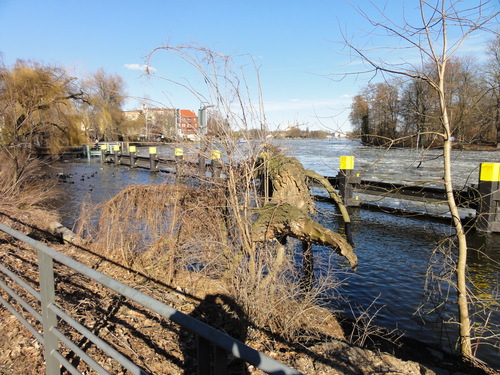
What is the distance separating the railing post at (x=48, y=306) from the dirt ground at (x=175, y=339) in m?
0.81

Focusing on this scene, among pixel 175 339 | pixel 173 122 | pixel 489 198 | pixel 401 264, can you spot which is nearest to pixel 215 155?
pixel 173 122

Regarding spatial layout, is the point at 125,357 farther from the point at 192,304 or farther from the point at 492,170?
the point at 492,170

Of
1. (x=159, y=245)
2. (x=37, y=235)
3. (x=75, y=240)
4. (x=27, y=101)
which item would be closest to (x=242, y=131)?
(x=159, y=245)

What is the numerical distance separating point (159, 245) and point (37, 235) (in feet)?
12.3

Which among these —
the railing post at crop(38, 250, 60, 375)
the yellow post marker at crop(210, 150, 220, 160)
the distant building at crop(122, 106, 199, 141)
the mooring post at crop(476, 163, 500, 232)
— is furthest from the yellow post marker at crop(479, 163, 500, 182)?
the railing post at crop(38, 250, 60, 375)

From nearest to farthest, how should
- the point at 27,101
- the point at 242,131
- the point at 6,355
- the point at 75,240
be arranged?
the point at 6,355, the point at 242,131, the point at 75,240, the point at 27,101

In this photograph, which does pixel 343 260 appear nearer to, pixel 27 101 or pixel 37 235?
pixel 37 235

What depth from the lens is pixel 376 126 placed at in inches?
215

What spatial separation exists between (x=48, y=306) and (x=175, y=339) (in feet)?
7.75

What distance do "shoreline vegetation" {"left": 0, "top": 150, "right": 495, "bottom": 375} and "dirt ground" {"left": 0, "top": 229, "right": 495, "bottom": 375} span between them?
0.01m

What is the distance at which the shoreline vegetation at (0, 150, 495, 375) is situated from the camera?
411 cm

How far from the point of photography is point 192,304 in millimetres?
5855

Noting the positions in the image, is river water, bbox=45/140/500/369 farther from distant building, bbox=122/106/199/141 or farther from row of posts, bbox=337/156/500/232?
distant building, bbox=122/106/199/141

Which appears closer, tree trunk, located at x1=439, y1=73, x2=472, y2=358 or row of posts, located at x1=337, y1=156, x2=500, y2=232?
tree trunk, located at x1=439, y1=73, x2=472, y2=358
